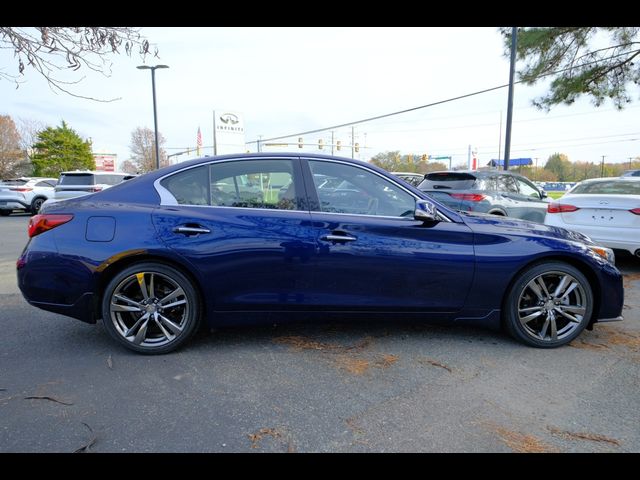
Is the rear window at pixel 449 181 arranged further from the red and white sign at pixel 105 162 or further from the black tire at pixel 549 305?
the red and white sign at pixel 105 162

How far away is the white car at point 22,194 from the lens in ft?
51.1

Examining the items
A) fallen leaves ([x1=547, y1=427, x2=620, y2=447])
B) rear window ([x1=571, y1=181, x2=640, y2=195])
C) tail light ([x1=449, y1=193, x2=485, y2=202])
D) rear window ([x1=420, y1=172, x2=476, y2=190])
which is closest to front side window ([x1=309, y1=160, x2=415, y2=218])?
fallen leaves ([x1=547, y1=427, x2=620, y2=447])

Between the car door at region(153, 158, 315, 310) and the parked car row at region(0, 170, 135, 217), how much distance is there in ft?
39.0

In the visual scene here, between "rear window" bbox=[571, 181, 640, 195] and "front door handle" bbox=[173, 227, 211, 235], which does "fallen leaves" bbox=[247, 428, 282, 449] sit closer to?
"front door handle" bbox=[173, 227, 211, 235]

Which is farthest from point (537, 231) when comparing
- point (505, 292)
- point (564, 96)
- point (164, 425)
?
point (564, 96)

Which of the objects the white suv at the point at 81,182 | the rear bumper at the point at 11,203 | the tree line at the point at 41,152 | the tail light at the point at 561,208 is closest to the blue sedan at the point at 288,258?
the tail light at the point at 561,208

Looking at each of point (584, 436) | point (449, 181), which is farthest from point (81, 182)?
point (584, 436)

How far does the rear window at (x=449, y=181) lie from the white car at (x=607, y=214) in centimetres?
198

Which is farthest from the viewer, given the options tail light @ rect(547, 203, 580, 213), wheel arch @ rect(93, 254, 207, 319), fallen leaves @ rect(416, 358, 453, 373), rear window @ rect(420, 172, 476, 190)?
rear window @ rect(420, 172, 476, 190)

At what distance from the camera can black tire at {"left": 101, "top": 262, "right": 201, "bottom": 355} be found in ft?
10.0

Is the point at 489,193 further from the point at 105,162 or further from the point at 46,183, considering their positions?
the point at 105,162
